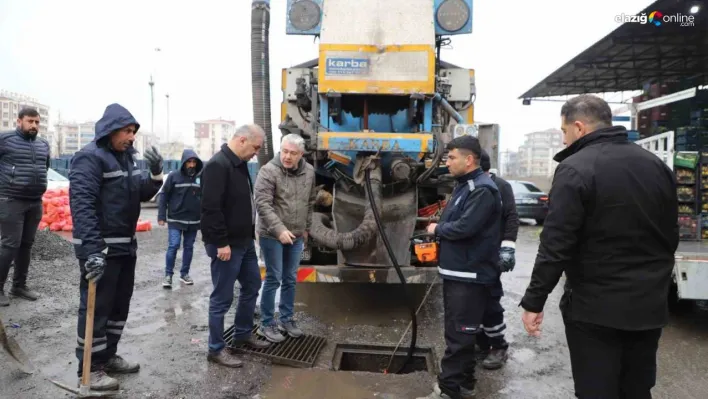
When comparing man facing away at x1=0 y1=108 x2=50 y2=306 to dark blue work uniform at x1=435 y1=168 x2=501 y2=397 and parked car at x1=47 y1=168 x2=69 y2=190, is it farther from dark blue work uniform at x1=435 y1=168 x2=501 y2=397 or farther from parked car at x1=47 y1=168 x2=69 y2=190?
parked car at x1=47 y1=168 x2=69 y2=190

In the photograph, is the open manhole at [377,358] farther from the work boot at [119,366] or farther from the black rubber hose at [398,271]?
the work boot at [119,366]

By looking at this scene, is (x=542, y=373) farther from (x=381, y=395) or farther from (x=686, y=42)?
(x=686, y=42)

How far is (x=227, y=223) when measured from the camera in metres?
4.00

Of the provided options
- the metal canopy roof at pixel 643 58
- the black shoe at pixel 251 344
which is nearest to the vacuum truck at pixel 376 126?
the black shoe at pixel 251 344

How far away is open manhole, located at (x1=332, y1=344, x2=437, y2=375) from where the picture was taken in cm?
439

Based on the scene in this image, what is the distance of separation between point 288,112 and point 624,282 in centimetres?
482

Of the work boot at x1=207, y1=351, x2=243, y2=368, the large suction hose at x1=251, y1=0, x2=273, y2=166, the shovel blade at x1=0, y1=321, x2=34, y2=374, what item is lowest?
the work boot at x1=207, y1=351, x2=243, y2=368

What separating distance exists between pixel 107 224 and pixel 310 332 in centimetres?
225

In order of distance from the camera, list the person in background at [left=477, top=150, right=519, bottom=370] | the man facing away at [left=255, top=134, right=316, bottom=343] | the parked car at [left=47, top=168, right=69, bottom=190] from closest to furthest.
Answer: the person in background at [left=477, top=150, right=519, bottom=370], the man facing away at [left=255, top=134, right=316, bottom=343], the parked car at [left=47, top=168, right=69, bottom=190]

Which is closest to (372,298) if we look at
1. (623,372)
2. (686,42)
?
(623,372)

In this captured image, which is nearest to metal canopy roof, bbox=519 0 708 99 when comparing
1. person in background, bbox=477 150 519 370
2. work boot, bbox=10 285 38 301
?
person in background, bbox=477 150 519 370

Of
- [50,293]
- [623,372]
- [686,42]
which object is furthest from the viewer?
[686,42]

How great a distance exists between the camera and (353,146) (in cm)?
488

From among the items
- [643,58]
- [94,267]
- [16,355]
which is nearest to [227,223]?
[94,267]
